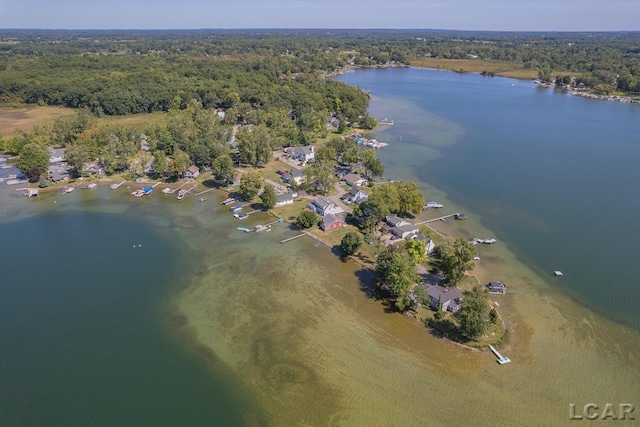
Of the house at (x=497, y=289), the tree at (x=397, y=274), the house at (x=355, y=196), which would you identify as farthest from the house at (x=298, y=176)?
Answer: the house at (x=497, y=289)

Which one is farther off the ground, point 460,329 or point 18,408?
point 460,329

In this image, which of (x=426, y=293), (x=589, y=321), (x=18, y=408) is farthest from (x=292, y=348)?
(x=589, y=321)

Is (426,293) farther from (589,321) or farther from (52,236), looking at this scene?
(52,236)

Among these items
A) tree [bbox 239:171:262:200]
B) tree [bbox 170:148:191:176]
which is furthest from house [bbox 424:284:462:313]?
tree [bbox 170:148:191:176]

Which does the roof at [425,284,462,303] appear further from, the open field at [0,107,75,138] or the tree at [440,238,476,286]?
the open field at [0,107,75,138]

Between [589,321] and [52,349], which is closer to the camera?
[52,349]

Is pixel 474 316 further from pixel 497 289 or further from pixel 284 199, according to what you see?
pixel 284 199
